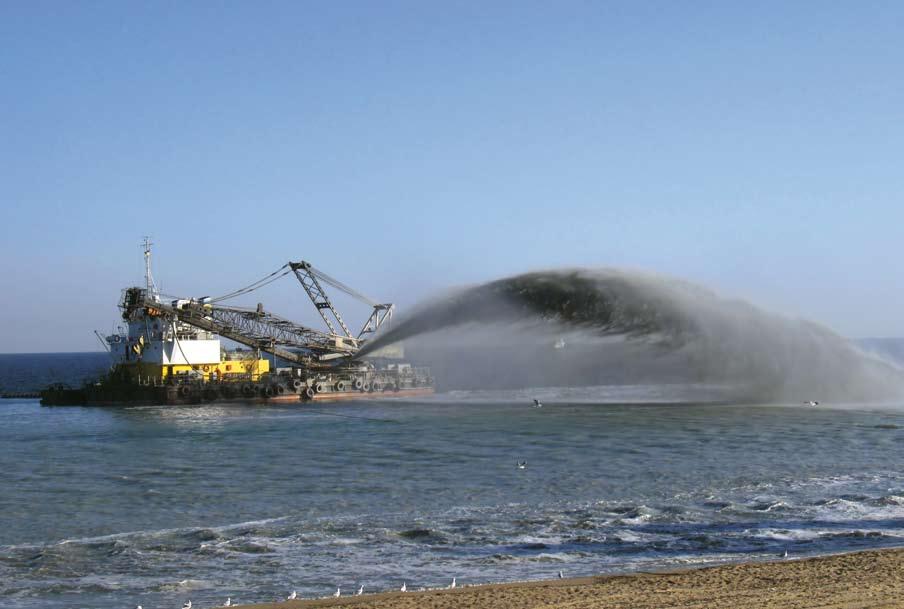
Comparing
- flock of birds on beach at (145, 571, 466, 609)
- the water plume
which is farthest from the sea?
the water plume

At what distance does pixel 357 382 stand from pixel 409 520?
47.0 meters

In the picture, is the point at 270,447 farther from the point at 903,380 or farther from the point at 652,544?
the point at 903,380

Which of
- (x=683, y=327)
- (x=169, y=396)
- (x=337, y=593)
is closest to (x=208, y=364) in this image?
(x=169, y=396)

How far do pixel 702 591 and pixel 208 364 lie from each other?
176 feet

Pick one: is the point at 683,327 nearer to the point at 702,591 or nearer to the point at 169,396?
the point at 169,396

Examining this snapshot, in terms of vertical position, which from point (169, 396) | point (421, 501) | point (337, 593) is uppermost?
point (169, 396)

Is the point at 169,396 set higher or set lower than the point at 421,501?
higher

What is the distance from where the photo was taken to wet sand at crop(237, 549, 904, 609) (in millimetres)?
13289

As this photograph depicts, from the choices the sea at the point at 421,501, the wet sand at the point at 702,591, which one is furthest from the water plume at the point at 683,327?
the wet sand at the point at 702,591

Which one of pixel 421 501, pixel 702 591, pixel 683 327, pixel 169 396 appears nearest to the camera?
pixel 702 591

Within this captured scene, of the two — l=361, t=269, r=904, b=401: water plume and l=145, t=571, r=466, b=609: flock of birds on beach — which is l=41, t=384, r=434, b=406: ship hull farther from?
l=145, t=571, r=466, b=609: flock of birds on beach

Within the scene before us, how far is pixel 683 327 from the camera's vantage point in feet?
162

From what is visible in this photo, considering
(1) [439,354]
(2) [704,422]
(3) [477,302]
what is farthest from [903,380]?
(1) [439,354]

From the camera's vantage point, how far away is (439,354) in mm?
135750
